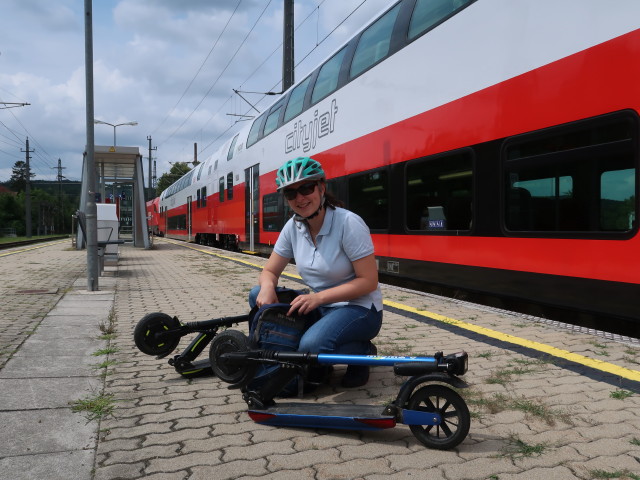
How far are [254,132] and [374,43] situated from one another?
7.34m

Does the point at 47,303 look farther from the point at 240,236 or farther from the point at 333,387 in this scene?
the point at 240,236

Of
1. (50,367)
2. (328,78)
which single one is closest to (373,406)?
(50,367)

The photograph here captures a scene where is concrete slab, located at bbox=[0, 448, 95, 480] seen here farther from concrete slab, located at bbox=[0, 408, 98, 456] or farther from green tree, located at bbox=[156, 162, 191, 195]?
green tree, located at bbox=[156, 162, 191, 195]

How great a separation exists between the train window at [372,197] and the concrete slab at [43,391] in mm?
5194

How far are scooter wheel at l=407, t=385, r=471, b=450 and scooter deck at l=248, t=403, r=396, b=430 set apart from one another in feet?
0.43

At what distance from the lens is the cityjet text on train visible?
31.3 ft

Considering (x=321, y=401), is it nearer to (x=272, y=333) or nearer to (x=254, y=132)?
(x=272, y=333)

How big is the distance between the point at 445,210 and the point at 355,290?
3.79 meters

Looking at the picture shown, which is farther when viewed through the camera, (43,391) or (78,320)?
(78,320)

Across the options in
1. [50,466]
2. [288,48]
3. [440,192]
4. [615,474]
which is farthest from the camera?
[288,48]

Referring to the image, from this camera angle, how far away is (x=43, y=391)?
319 cm

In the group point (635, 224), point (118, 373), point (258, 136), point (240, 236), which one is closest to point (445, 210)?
point (635, 224)

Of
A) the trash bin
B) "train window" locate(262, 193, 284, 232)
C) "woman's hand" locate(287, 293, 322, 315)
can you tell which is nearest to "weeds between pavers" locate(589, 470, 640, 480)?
"woman's hand" locate(287, 293, 322, 315)

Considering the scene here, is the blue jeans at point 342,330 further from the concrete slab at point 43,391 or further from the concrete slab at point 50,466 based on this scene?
the concrete slab at point 43,391
